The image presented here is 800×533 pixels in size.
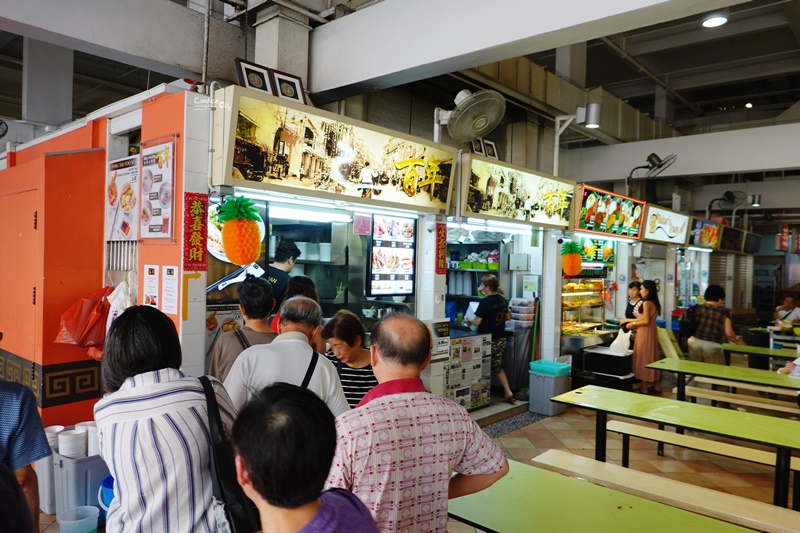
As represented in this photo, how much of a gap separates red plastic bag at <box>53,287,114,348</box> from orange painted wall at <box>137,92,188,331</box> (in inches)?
16.4

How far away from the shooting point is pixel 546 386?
23.4 feet

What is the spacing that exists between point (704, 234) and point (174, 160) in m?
12.3

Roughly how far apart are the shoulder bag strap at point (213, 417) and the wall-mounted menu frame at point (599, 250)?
A: 8549 millimetres

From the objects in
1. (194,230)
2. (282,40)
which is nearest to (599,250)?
(282,40)

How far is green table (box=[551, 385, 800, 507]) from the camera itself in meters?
3.72

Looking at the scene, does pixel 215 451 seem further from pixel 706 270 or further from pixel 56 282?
pixel 706 270

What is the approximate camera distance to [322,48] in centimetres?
524

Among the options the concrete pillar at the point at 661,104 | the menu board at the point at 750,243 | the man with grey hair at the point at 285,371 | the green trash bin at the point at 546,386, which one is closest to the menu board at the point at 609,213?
the green trash bin at the point at 546,386

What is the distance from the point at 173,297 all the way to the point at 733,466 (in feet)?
19.3

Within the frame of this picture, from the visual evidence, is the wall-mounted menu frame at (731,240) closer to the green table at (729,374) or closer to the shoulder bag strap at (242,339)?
the green table at (729,374)

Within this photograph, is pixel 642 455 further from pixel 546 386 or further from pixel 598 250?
pixel 598 250

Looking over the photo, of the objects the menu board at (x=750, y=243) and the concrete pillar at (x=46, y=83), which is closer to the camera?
the concrete pillar at (x=46, y=83)

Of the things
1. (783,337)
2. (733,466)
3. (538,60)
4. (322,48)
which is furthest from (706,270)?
(322,48)

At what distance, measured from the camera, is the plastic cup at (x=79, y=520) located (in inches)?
132
